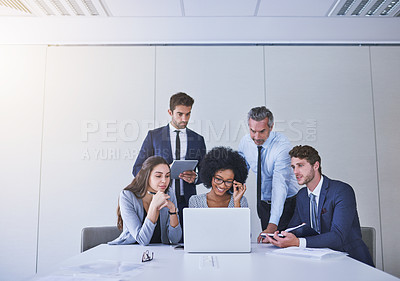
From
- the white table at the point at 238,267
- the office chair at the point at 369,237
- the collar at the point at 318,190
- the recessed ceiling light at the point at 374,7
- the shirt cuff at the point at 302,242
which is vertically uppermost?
the recessed ceiling light at the point at 374,7

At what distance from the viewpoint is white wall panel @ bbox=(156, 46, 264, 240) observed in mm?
3979

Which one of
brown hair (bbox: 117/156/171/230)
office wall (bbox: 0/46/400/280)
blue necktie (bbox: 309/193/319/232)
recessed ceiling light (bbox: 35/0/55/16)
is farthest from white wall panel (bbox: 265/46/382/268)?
recessed ceiling light (bbox: 35/0/55/16)

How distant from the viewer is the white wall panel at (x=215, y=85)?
157 inches

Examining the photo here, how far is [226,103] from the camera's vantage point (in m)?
4.01

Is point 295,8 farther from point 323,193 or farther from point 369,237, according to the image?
point 369,237

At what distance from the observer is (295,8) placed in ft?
13.2

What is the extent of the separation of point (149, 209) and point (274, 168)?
1454 mm

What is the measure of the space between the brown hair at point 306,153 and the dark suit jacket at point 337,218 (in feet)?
0.74

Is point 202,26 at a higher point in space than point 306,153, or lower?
higher

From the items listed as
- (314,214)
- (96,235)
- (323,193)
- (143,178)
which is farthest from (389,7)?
(96,235)

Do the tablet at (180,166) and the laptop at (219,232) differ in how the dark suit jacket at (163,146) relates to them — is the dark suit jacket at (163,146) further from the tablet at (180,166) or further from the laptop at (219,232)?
the laptop at (219,232)

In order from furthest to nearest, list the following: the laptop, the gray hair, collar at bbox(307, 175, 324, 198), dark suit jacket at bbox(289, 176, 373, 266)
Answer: the gray hair < collar at bbox(307, 175, 324, 198) < dark suit jacket at bbox(289, 176, 373, 266) < the laptop

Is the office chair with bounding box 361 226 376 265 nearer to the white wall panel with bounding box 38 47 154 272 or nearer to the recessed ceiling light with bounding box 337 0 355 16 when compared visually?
the recessed ceiling light with bounding box 337 0 355 16

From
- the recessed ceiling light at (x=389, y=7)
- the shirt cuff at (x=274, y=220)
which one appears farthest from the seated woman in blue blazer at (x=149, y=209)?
the recessed ceiling light at (x=389, y=7)
